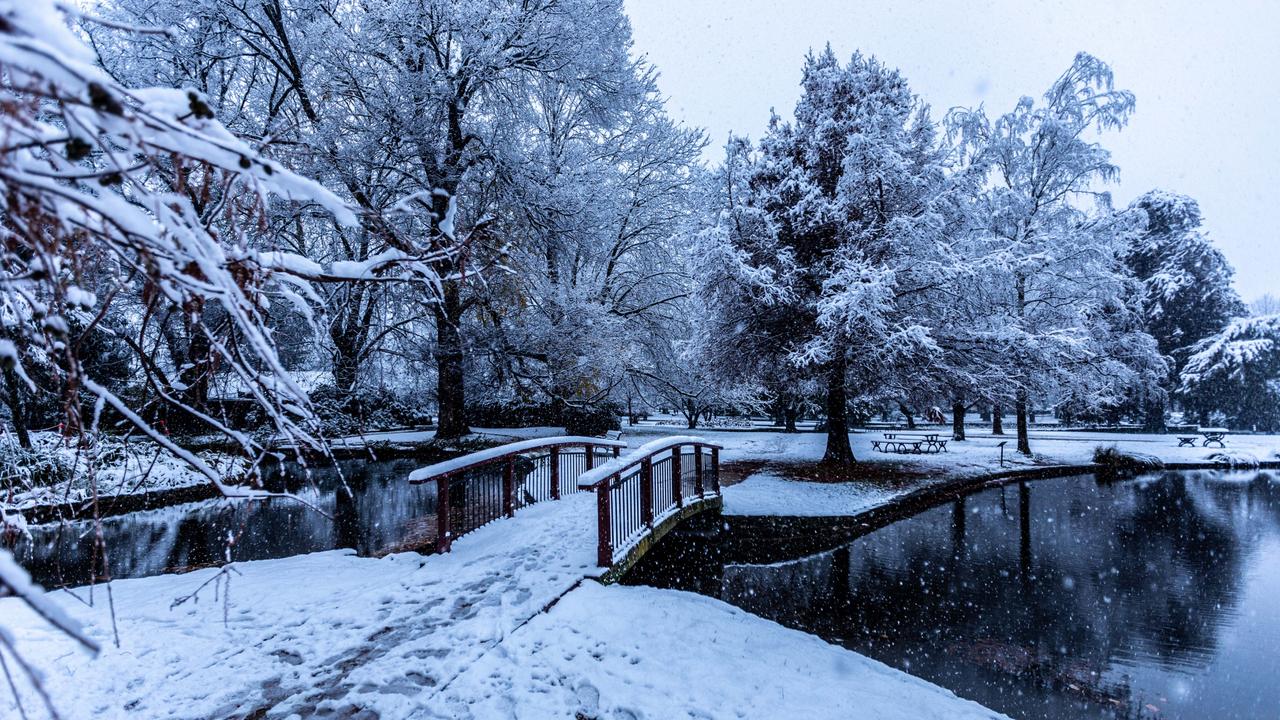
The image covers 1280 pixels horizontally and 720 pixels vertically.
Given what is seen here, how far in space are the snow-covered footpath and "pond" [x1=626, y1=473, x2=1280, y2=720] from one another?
1.56m

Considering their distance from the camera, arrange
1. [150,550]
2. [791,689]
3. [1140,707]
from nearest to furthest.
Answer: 1. [791,689]
2. [1140,707]
3. [150,550]

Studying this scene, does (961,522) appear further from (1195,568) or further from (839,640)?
(839,640)

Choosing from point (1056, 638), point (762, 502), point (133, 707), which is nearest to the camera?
point (133, 707)

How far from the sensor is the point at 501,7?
13305 mm

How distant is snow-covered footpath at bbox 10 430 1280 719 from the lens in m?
4.07

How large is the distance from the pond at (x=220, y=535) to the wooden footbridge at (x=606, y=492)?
138 centimetres

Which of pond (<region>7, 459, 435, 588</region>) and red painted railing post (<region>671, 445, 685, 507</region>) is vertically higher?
red painted railing post (<region>671, 445, 685, 507</region>)

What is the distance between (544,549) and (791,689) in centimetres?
351

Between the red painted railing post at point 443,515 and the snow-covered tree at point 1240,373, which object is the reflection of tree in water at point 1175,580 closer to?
the red painted railing post at point 443,515

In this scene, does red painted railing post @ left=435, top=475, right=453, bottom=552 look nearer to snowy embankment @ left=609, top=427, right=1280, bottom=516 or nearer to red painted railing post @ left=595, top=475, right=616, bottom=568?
red painted railing post @ left=595, top=475, right=616, bottom=568

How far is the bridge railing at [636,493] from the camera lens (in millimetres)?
6867

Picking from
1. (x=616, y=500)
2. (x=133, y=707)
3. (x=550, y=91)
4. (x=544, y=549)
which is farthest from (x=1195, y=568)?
(x=550, y=91)

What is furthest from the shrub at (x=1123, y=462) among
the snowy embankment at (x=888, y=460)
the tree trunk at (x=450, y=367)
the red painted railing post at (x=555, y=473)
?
the tree trunk at (x=450, y=367)

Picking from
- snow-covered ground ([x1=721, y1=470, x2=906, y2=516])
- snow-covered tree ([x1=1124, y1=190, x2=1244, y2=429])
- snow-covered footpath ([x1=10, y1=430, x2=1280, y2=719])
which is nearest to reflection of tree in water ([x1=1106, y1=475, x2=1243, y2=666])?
snow-covered footpath ([x1=10, y1=430, x2=1280, y2=719])
